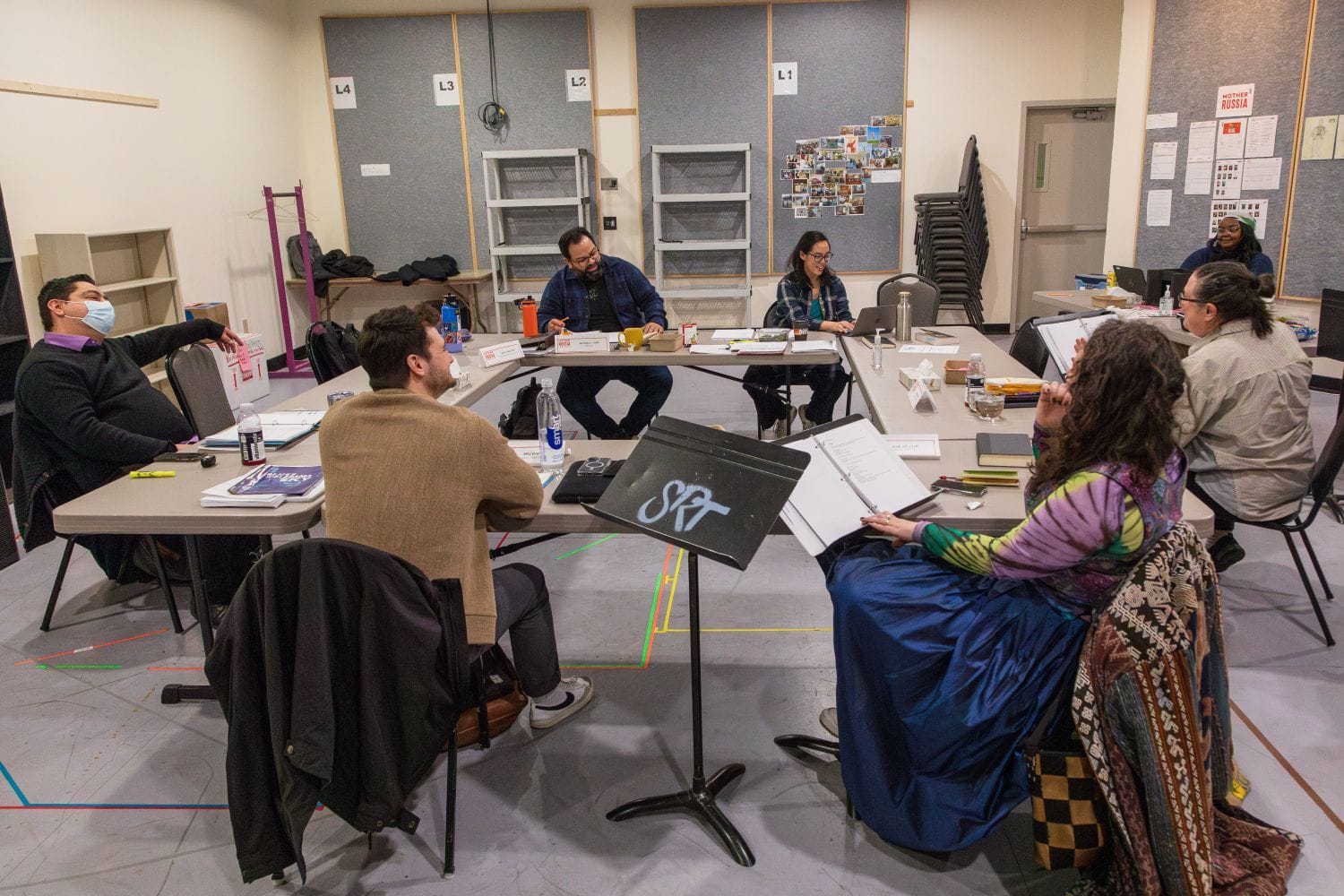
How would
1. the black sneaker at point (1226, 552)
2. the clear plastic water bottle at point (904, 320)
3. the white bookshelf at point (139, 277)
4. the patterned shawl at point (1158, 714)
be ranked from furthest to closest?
the white bookshelf at point (139, 277), the clear plastic water bottle at point (904, 320), the black sneaker at point (1226, 552), the patterned shawl at point (1158, 714)

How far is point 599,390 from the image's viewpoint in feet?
16.2

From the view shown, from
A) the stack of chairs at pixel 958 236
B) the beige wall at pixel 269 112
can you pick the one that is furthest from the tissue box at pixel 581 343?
the stack of chairs at pixel 958 236

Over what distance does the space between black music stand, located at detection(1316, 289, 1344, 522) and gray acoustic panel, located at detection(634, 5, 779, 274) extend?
4.90 meters

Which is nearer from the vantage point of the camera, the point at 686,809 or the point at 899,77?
the point at 686,809

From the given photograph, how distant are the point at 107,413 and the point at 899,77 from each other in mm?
6639

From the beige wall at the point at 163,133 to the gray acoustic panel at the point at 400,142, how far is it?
48 cm

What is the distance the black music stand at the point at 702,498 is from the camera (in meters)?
1.83

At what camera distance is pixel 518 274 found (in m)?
8.41

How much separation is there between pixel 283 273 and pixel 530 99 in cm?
249

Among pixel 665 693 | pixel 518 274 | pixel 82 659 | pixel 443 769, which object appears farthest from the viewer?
pixel 518 274

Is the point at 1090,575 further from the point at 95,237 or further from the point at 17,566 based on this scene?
the point at 95,237

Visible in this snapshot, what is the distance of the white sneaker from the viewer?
2600mm

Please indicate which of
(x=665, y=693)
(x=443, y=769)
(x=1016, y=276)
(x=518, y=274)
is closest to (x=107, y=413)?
(x=443, y=769)

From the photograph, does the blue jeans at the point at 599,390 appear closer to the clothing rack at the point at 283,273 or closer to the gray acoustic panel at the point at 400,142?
the clothing rack at the point at 283,273
